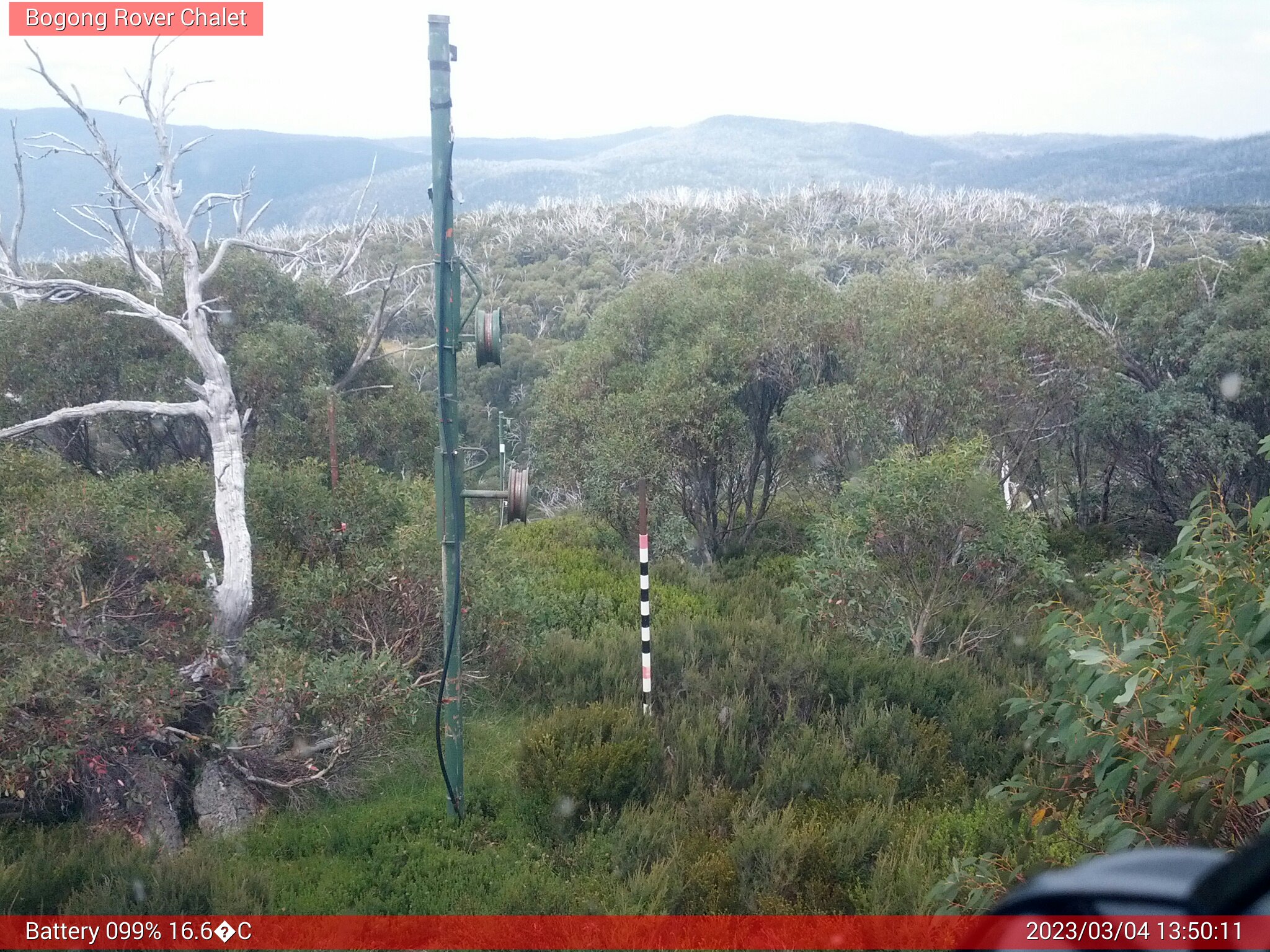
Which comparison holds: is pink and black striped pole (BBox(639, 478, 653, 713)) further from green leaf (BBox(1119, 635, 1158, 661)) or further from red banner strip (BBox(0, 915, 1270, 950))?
green leaf (BBox(1119, 635, 1158, 661))

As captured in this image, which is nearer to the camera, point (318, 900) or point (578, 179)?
point (318, 900)

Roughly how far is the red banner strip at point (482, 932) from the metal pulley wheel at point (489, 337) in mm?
3296

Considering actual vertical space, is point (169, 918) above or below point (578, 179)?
below

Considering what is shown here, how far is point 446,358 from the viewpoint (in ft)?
18.9

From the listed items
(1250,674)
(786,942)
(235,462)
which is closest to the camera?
(1250,674)

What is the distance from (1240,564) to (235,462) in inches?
277

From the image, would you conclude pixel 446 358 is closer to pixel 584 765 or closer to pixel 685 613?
pixel 584 765

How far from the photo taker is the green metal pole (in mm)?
5520

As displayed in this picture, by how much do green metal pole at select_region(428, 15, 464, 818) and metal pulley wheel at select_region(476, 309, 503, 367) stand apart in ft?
0.56

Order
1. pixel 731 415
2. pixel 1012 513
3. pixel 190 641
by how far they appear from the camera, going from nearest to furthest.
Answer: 1. pixel 190 641
2. pixel 1012 513
3. pixel 731 415

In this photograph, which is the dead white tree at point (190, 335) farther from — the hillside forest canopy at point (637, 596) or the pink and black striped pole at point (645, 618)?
the pink and black striped pole at point (645, 618)

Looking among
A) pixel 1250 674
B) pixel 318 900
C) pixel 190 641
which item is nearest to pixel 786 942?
pixel 318 900

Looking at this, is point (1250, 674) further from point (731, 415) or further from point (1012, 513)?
point (731, 415)

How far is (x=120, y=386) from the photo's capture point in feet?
40.9
